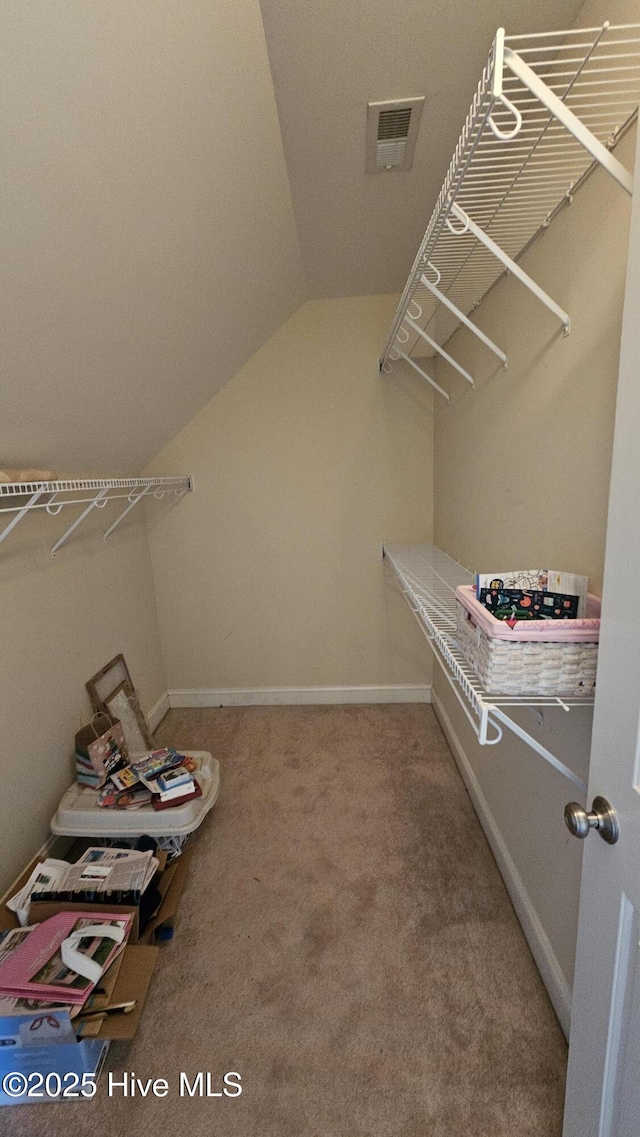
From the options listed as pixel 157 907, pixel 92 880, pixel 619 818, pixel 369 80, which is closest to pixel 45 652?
pixel 92 880

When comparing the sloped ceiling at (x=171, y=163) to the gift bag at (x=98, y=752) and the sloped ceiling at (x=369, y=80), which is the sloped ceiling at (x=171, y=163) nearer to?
the sloped ceiling at (x=369, y=80)

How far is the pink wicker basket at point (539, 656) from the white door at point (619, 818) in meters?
0.12

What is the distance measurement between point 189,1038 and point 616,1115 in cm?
105

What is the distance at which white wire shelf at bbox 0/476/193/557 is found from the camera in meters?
1.41

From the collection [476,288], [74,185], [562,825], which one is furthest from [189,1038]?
[476,288]

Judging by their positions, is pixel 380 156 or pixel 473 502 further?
pixel 473 502

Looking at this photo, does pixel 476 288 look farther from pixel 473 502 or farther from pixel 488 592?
pixel 488 592

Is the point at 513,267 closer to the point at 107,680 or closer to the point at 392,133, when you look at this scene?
the point at 392,133

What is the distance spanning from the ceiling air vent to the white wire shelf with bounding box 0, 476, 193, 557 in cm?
140

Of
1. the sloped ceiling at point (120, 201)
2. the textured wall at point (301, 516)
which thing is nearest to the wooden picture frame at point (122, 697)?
the textured wall at point (301, 516)

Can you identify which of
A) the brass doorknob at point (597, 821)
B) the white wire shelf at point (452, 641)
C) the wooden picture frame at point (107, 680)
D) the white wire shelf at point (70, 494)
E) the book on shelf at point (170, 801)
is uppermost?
the white wire shelf at point (70, 494)

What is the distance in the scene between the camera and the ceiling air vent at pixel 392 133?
1.29 m

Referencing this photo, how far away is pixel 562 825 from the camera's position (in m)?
1.25

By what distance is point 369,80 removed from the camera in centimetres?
122
